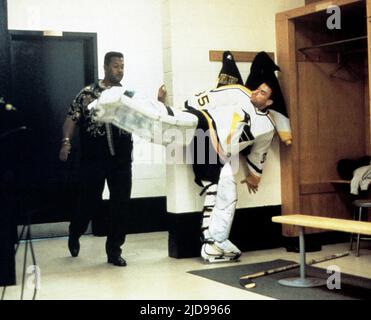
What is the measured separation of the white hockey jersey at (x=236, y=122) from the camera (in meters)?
5.70

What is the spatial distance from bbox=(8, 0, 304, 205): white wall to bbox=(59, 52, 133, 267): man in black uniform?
0.52 meters

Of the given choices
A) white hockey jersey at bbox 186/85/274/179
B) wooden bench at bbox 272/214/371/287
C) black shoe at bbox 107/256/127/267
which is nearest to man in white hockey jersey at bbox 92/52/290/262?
white hockey jersey at bbox 186/85/274/179

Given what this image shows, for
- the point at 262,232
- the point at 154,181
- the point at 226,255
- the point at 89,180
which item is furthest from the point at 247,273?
the point at 154,181

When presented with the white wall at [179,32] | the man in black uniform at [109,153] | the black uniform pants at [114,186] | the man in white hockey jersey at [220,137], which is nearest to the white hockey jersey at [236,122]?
the man in white hockey jersey at [220,137]

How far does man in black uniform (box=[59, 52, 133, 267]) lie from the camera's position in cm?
567

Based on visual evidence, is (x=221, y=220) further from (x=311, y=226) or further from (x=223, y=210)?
(x=311, y=226)

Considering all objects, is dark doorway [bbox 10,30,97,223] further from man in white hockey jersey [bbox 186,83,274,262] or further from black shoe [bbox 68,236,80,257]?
man in white hockey jersey [bbox 186,83,274,262]

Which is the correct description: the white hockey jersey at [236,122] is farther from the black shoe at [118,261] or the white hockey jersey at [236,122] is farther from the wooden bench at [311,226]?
the black shoe at [118,261]

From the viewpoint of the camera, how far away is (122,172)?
568cm

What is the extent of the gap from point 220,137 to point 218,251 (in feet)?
3.15

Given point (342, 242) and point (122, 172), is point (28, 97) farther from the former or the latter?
point (342, 242)

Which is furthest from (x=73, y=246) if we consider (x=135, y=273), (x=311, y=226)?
(x=311, y=226)

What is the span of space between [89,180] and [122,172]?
32 centimetres

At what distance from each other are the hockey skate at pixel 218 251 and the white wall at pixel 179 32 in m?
0.44
